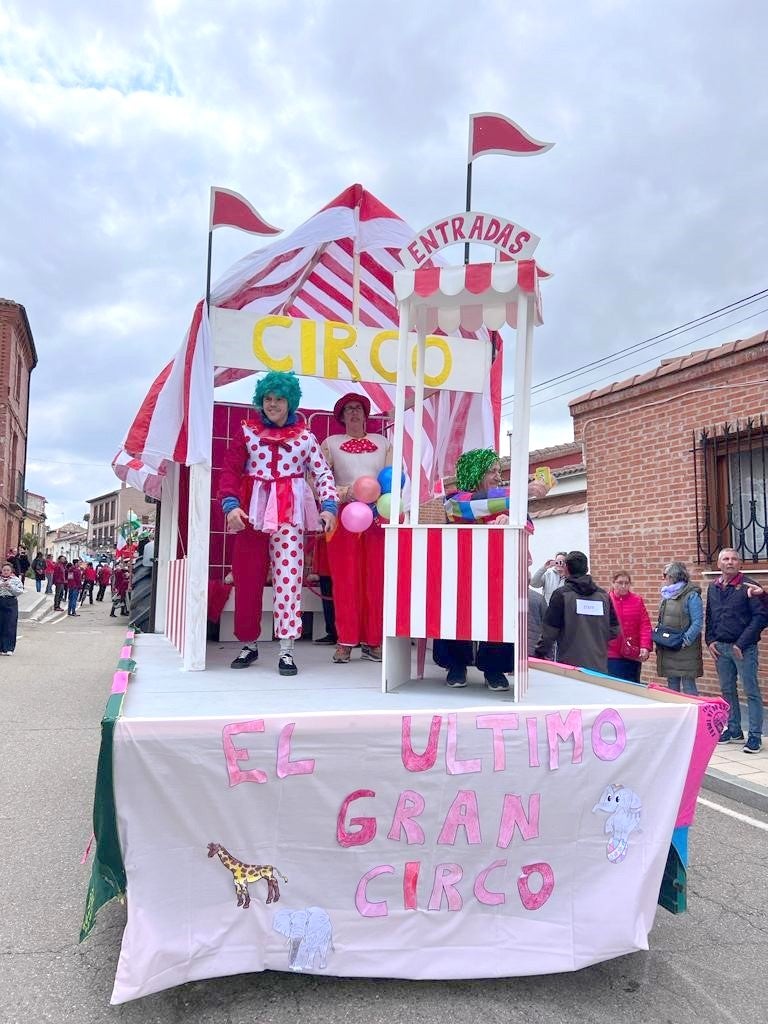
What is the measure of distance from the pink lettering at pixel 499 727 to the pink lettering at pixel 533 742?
5cm

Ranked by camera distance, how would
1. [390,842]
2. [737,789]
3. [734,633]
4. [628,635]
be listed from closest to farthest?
[390,842] → [737,789] → [734,633] → [628,635]

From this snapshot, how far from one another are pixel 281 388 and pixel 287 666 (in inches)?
61.0

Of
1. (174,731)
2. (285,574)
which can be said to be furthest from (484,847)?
(285,574)

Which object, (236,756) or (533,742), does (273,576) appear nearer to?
(236,756)

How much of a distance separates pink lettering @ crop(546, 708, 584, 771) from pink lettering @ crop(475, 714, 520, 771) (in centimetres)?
14

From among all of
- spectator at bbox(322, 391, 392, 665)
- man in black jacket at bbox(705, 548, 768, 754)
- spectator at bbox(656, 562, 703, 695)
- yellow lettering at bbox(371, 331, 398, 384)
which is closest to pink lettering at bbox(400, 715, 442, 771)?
spectator at bbox(322, 391, 392, 665)

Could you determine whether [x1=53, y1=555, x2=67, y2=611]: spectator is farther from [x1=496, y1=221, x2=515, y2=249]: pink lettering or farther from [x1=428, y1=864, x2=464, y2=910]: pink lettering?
[x1=428, y1=864, x2=464, y2=910]: pink lettering

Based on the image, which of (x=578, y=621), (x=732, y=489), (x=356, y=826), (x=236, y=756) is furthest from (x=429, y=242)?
(x=732, y=489)

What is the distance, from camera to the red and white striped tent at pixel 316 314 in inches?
159

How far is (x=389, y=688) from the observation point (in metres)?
3.51

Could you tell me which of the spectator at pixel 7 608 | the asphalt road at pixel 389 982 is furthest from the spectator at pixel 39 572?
the asphalt road at pixel 389 982

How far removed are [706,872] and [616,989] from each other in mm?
1537

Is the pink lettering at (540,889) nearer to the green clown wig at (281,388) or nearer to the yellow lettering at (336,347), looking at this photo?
the green clown wig at (281,388)

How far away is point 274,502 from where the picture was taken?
164 inches
